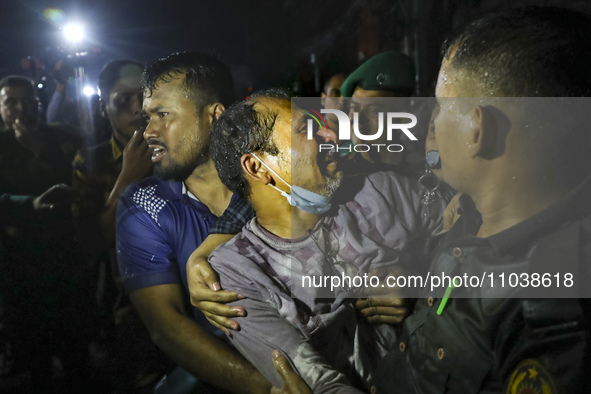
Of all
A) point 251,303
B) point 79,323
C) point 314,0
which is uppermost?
point 314,0

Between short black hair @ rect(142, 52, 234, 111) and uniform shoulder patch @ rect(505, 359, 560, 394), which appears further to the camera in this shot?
short black hair @ rect(142, 52, 234, 111)

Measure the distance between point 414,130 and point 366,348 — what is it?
965 millimetres

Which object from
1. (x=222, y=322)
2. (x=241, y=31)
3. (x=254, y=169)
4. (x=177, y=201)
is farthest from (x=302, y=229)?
(x=241, y=31)

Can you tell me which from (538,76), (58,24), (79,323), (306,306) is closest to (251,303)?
(306,306)

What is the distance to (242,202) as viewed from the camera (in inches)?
87.3

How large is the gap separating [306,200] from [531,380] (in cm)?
104

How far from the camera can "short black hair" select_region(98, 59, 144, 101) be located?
2348 mm

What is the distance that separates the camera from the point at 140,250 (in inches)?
91.7

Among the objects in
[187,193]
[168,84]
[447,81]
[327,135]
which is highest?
[168,84]

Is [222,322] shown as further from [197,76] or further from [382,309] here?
[197,76]

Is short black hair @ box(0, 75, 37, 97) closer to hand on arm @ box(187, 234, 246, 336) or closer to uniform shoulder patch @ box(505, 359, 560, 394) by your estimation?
hand on arm @ box(187, 234, 246, 336)

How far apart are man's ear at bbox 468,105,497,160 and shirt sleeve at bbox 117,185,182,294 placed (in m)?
1.43

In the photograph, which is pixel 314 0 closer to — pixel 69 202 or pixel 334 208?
pixel 334 208

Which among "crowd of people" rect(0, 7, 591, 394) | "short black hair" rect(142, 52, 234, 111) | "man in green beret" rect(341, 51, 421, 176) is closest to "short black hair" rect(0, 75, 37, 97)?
"crowd of people" rect(0, 7, 591, 394)
